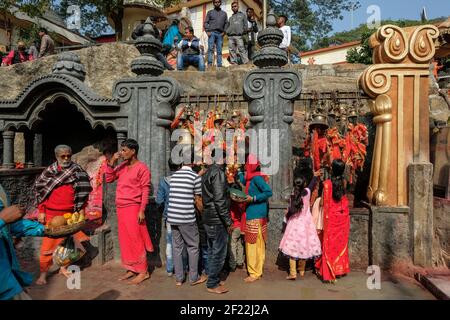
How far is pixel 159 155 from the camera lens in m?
5.78

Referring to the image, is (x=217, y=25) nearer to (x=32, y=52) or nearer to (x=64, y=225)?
(x=32, y=52)

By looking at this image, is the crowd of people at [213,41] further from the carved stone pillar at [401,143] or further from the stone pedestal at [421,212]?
the stone pedestal at [421,212]

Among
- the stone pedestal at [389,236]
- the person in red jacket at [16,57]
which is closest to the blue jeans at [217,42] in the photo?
the stone pedestal at [389,236]

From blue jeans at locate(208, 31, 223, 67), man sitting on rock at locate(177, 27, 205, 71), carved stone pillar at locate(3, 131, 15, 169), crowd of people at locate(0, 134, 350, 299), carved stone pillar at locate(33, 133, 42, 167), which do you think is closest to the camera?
crowd of people at locate(0, 134, 350, 299)

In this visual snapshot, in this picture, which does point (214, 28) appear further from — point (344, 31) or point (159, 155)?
point (344, 31)

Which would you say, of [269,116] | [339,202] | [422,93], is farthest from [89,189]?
[422,93]

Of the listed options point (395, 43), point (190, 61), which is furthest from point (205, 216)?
point (190, 61)

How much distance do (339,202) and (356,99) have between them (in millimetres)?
1881

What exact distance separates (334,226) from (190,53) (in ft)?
21.0

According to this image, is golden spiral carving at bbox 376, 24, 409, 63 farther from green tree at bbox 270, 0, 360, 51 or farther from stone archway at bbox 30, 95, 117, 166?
green tree at bbox 270, 0, 360, 51

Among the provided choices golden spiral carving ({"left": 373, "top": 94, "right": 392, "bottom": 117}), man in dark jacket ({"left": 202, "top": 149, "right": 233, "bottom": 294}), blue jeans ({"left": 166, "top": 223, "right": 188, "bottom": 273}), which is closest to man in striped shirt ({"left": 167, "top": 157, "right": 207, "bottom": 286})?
man in dark jacket ({"left": 202, "top": 149, "right": 233, "bottom": 294})

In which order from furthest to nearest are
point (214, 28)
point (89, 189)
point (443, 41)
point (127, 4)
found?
1. point (127, 4)
2. point (214, 28)
3. point (443, 41)
4. point (89, 189)

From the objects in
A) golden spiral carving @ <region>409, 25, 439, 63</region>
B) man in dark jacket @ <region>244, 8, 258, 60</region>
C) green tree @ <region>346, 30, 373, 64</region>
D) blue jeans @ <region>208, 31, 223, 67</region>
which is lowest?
golden spiral carving @ <region>409, 25, 439, 63</region>

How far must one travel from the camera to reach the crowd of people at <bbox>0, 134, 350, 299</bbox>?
14.8 feet
